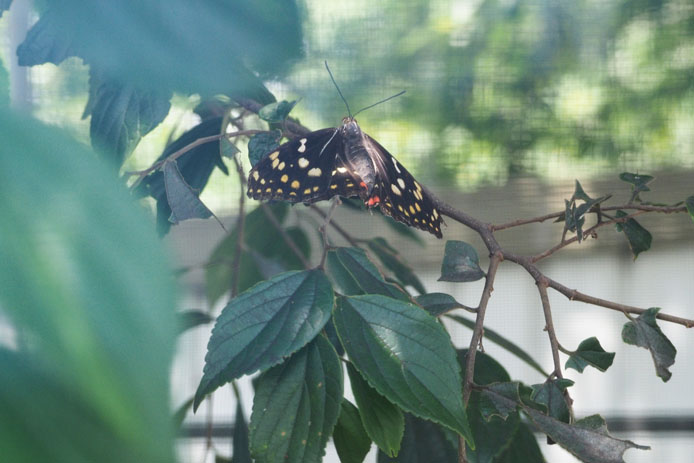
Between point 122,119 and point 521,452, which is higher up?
point 122,119

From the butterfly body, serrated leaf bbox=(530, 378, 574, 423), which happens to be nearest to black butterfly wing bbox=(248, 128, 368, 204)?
the butterfly body

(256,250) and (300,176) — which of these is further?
(256,250)

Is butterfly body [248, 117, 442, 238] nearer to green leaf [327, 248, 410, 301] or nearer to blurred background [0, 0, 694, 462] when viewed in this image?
green leaf [327, 248, 410, 301]

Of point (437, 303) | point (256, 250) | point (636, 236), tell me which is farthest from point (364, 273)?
point (256, 250)

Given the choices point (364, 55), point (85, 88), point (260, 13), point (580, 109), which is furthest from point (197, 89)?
point (580, 109)

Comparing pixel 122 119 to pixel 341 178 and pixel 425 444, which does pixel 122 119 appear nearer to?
pixel 341 178

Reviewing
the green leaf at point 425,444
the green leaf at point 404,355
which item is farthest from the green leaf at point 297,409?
the green leaf at point 425,444
